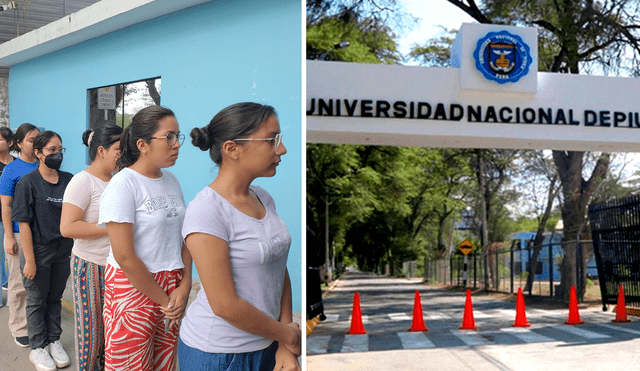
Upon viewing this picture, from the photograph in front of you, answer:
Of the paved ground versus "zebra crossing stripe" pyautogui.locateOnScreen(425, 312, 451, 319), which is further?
"zebra crossing stripe" pyautogui.locateOnScreen(425, 312, 451, 319)

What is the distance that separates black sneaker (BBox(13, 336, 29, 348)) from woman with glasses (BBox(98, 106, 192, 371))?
0.75m

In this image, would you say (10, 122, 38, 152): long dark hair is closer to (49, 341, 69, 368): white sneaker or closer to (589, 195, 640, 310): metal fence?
(49, 341, 69, 368): white sneaker

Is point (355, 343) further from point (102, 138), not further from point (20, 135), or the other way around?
point (102, 138)

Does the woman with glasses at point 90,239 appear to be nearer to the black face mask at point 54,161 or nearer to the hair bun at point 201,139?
the black face mask at point 54,161

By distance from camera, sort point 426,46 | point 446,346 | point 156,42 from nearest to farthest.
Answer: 1. point 156,42
2. point 446,346
3. point 426,46

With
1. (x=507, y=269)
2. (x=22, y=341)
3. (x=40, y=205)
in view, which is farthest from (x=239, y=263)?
(x=507, y=269)

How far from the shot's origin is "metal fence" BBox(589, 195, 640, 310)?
14.0 meters

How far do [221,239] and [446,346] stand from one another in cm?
761

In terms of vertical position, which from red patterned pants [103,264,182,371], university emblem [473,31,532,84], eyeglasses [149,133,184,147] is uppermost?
university emblem [473,31,532,84]

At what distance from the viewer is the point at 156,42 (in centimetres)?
395

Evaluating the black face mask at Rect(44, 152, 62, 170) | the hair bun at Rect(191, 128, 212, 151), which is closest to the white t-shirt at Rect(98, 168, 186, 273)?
the hair bun at Rect(191, 128, 212, 151)

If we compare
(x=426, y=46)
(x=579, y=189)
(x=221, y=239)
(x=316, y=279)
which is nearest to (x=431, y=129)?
(x=316, y=279)

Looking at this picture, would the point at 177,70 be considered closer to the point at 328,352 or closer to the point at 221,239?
the point at 221,239

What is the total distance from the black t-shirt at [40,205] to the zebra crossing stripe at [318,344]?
6212 mm
